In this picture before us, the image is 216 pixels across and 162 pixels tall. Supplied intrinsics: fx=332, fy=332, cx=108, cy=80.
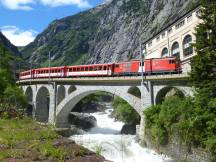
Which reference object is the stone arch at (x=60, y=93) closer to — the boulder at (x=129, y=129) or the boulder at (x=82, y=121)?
the boulder at (x=82, y=121)

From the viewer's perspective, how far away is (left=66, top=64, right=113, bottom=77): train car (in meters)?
46.1

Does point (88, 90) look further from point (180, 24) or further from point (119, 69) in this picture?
point (180, 24)

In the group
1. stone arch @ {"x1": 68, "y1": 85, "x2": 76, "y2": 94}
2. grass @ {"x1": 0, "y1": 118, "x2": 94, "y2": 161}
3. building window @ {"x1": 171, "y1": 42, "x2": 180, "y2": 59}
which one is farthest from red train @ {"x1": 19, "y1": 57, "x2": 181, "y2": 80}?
grass @ {"x1": 0, "y1": 118, "x2": 94, "y2": 161}

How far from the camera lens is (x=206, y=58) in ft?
85.3

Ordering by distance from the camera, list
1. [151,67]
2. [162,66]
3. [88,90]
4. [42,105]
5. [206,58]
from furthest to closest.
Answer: [42,105] → [88,90] → [151,67] → [162,66] → [206,58]

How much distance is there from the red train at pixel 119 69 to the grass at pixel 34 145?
29.4 m

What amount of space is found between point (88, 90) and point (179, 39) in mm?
16433

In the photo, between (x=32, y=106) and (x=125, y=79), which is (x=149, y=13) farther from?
(x=125, y=79)

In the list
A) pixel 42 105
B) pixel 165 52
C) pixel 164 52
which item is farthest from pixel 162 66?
Result: pixel 42 105

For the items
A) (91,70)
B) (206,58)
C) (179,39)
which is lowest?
(206,58)

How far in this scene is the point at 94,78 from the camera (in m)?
46.5

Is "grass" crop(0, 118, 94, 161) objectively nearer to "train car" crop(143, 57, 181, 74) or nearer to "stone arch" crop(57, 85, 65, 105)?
"train car" crop(143, 57, 181, 74)

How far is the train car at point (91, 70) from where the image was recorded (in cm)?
4606

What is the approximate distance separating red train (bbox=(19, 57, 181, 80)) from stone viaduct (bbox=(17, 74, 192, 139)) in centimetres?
118
